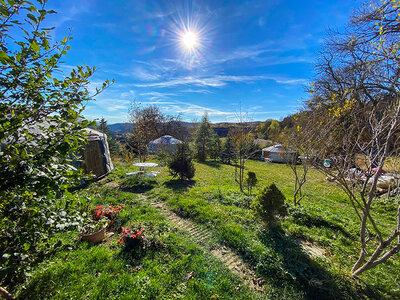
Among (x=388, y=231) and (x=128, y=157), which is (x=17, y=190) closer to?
(x=388, y=231)

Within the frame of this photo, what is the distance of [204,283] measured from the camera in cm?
262

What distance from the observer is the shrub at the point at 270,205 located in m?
3.99

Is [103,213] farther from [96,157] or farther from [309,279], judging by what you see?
[96,157]

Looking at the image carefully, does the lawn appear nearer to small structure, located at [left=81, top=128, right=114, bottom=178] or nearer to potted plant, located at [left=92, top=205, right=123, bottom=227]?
potted plant, located at [left=92, top=205, right=123, bottom=227]

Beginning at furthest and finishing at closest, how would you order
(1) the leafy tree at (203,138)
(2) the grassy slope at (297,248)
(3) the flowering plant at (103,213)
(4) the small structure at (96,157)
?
(1) the leafy tree at (203,138) → (4) the small structure at (96,157) → (3) the flowering plant at (103,213) → (2) the grassy slope at (297,248)

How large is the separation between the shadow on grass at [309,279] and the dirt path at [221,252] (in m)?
0.27

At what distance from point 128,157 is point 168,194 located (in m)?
9.26

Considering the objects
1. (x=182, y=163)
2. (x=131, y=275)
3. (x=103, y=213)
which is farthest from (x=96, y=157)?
(x=131, y=275)

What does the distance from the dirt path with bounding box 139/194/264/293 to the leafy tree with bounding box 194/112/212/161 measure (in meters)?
16.7

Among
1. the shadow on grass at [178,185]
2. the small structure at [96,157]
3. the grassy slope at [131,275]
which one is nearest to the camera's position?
the grassy slope at [131,275]

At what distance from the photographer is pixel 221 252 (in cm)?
338

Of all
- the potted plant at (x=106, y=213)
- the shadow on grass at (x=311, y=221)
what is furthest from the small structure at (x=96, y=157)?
the shadow on grass at (x=311, y=221)

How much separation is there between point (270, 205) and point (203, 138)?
20.0m

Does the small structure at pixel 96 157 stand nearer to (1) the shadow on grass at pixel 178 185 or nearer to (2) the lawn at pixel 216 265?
(1) the shadow on grass at pixel 178 185
